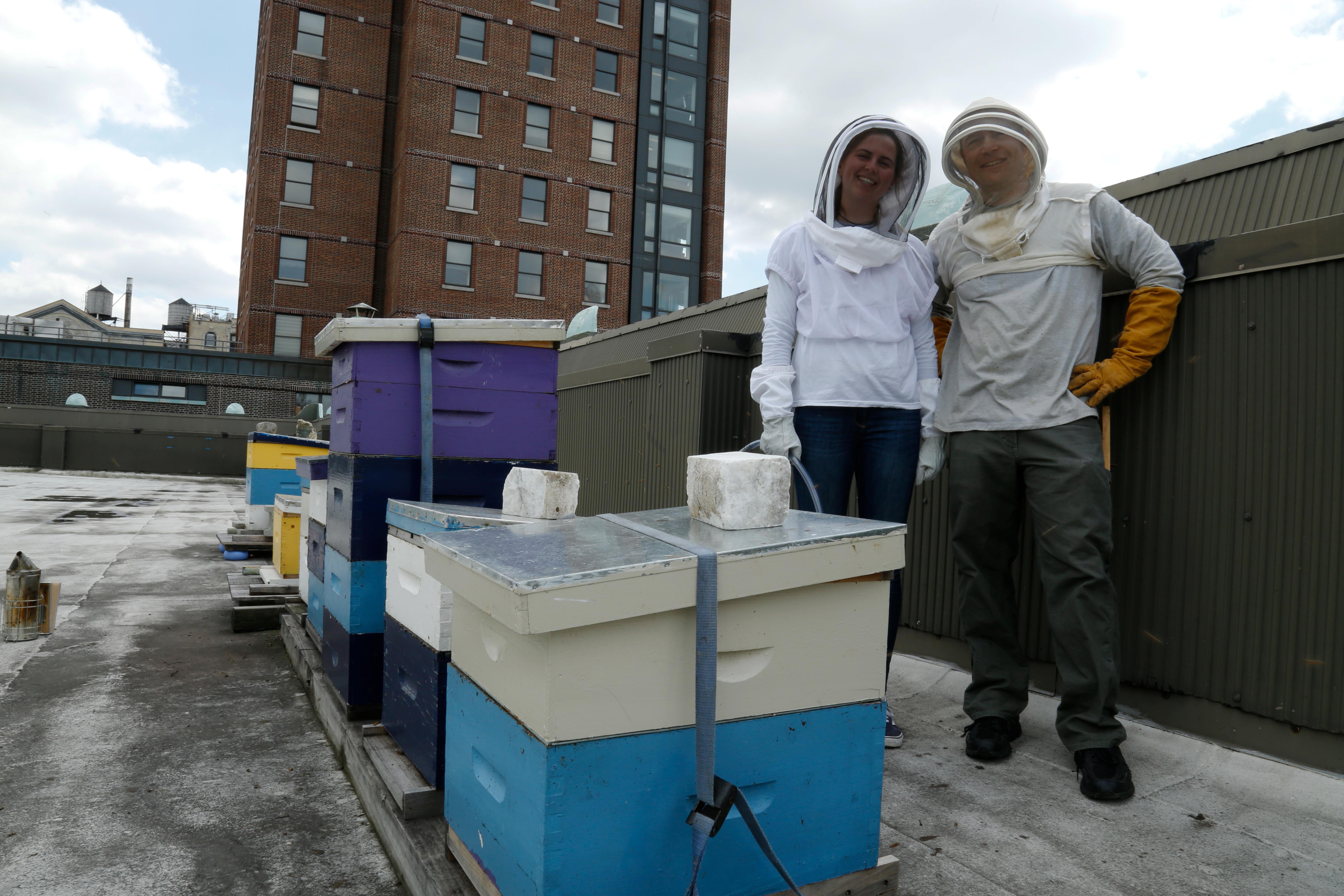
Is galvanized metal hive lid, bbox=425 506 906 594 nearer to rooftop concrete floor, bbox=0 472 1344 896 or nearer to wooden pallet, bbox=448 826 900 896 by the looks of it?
wooden pallet, bbox=448 826 900 896

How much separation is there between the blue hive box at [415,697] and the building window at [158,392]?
98.4 feet

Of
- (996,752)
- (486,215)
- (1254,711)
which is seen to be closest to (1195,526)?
(1254,711)

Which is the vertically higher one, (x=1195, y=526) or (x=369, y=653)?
(x=1195, y=526)

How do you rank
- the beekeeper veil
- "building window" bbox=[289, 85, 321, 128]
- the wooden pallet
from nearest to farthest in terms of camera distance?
the wooden pallet → the beekeeper veil → "building window" bbox=[289, 85, 321, 128]

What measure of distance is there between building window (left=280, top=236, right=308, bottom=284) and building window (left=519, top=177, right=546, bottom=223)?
7351 mm

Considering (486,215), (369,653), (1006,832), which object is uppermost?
(486,215)

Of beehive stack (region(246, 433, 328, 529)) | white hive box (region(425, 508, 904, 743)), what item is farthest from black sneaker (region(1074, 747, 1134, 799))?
beehive stack (region(246, 433, 328, 529))

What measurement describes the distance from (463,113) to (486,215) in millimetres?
3344

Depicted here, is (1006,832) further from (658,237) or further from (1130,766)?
(658,237)

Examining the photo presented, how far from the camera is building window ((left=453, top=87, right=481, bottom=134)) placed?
2519 centimetres

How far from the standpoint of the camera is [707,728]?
1.28 metres

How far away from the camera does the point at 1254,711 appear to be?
233cm

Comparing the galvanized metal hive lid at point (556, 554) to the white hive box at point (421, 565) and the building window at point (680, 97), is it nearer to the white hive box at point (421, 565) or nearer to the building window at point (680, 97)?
the white hive box at point (421, 565)

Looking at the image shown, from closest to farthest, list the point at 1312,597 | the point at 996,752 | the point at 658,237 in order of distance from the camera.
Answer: the point at 1312,597 → the point at 996,752 → the point at 658,237
